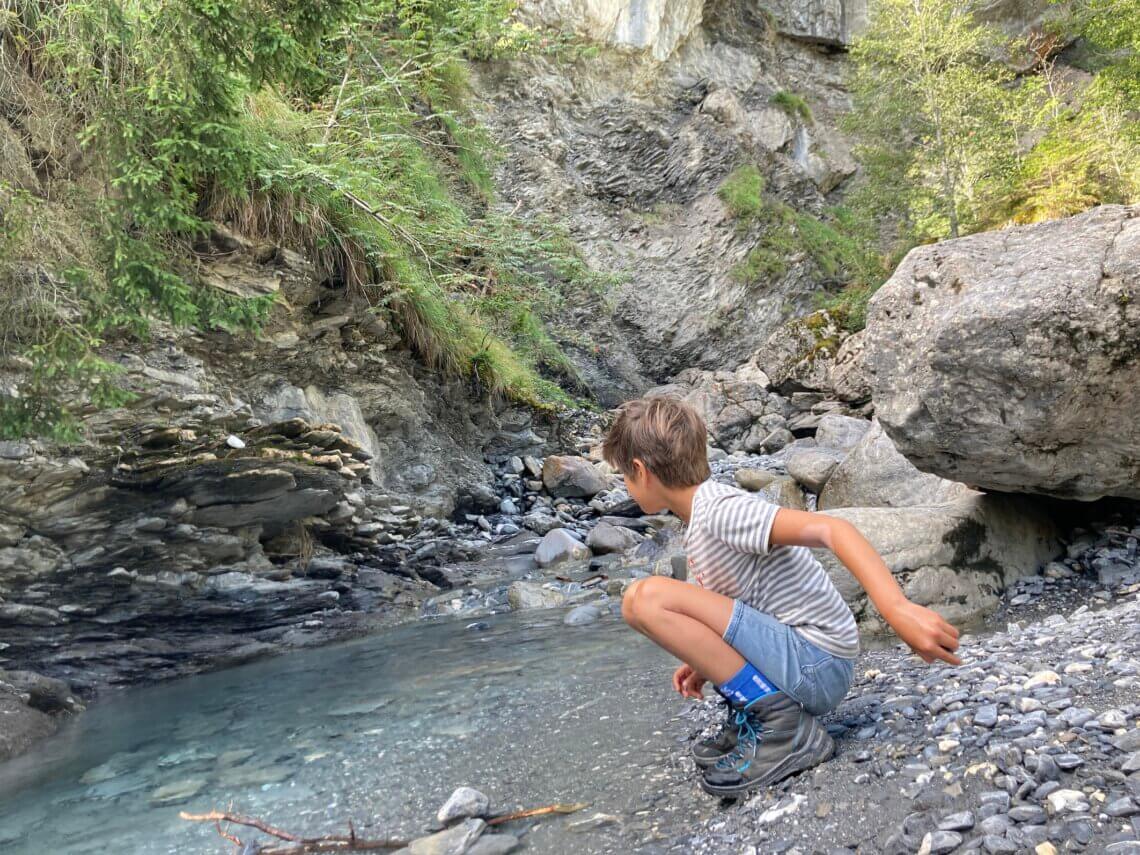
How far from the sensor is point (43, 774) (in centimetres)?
385

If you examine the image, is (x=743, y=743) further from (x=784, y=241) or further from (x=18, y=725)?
(x=784, y=241)

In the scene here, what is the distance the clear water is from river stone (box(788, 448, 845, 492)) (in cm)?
443

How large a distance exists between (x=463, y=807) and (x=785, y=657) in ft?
3.97

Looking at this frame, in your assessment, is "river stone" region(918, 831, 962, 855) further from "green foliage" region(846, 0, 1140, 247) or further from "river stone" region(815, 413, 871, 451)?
"green foliage" region(846, 0, 1140, 247)

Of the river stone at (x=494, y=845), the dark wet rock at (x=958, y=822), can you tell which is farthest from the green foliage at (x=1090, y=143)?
the river stone at (x=494, y=845)

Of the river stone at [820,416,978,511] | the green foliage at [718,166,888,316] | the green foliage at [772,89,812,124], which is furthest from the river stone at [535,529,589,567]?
the green foliage at [772,89,812,124]

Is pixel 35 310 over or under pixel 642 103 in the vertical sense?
under

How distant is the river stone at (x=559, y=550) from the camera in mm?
8430

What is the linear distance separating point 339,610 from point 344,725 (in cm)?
326

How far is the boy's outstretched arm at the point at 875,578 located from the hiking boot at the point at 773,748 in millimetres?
523

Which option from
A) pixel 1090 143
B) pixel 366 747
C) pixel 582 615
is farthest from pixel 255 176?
pixel 1090 143

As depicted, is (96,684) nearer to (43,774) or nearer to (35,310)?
(43,774)

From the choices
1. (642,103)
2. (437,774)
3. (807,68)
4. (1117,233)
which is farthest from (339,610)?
(807,68)

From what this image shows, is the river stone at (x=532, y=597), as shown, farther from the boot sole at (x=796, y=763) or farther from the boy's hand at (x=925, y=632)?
the boy's hand at (x=925, y=632)
